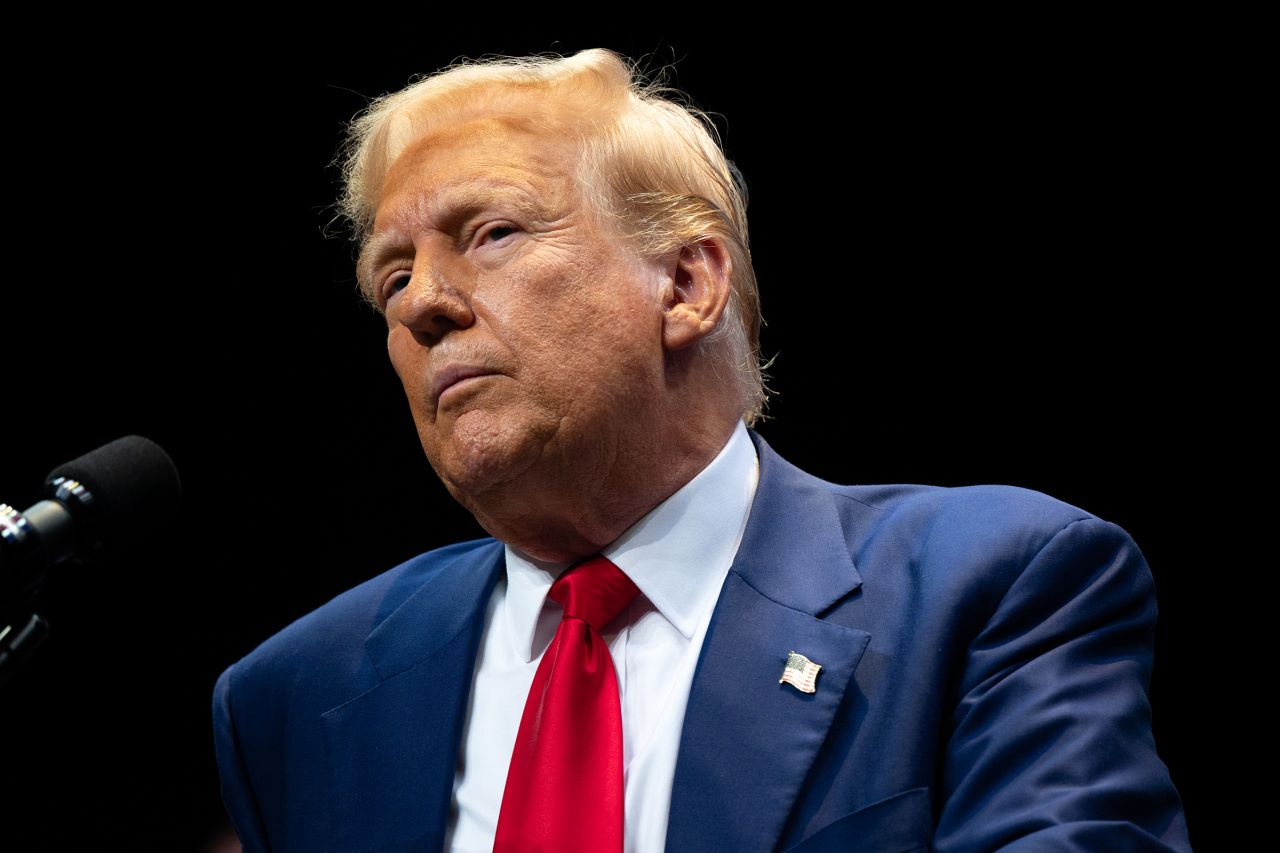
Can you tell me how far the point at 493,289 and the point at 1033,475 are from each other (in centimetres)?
118

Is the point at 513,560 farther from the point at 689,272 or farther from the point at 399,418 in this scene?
the point at 399,418

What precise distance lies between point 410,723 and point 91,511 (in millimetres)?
667

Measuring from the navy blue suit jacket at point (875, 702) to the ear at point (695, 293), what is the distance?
24 centimetres

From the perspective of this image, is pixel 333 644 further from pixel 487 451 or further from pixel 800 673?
pixel 800 673

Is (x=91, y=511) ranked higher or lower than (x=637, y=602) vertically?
higher

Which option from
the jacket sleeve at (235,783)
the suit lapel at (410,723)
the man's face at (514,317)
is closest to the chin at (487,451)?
the man's face at (514,317)

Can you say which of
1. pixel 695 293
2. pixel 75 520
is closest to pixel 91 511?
pixel 75 520

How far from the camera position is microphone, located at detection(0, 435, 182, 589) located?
1.25 meters

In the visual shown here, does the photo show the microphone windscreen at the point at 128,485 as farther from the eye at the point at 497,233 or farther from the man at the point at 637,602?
the eye at the point at 497,233

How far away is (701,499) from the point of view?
1.95 m

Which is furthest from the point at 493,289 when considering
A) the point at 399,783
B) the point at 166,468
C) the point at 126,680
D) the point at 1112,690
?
the point at 126,680

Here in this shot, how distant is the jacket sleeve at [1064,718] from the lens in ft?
4.77

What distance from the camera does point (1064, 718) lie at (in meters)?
1.52

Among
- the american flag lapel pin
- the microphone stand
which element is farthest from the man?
the microphone stand
